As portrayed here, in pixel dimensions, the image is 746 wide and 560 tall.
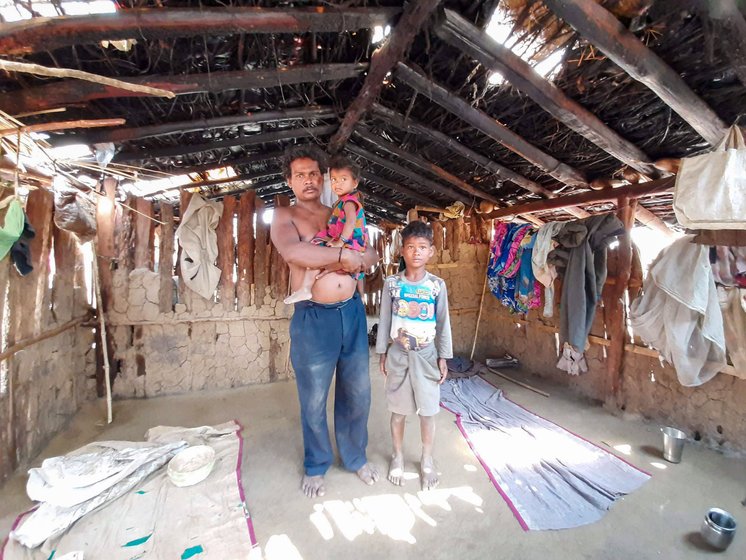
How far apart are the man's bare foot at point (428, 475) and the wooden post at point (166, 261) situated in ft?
11.3

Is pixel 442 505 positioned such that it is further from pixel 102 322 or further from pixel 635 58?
pixel 102 322

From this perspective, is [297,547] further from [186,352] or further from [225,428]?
[186,352]

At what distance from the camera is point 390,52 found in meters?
2.43

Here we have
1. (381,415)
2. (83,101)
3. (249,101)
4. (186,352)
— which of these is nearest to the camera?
(83,101)

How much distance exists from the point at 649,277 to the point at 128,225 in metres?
5.85

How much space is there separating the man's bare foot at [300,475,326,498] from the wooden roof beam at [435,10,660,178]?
3424 mm

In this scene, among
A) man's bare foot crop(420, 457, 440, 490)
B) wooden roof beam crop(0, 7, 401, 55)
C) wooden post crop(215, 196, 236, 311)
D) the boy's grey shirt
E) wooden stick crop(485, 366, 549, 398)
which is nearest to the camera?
wooden roof beam crop(0, 7, 401, 55)

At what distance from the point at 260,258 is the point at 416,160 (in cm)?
252

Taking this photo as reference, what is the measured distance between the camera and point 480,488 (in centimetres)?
247

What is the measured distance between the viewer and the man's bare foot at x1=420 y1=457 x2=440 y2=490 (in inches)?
96.3

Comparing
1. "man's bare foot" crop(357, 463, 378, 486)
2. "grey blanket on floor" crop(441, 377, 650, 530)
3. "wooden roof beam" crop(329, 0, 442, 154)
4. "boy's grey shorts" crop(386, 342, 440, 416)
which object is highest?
"wooden roof beam" crop(329, 0, 442, 154)

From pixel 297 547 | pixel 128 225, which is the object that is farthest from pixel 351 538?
pixel 128 225

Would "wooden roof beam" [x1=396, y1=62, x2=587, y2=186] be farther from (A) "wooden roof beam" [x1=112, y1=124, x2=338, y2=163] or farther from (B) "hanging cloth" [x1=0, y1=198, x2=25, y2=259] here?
(B) "hanging cloth" [x1=0, y1=198, x2=25, y2=259]

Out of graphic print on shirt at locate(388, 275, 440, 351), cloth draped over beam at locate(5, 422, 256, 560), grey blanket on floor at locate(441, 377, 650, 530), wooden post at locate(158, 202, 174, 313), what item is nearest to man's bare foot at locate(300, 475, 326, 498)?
cloth draped over beam at locate(5, 422, 256, 560)
